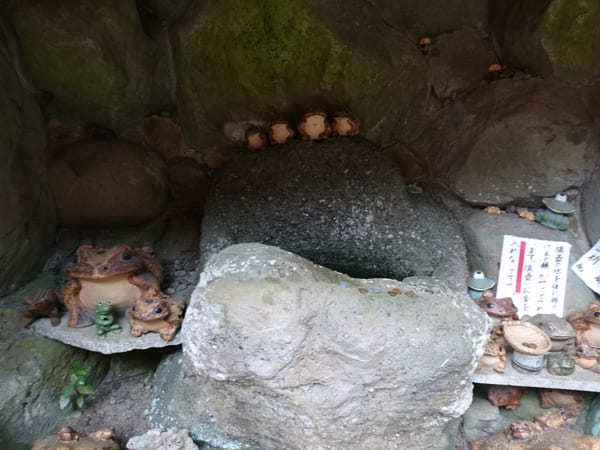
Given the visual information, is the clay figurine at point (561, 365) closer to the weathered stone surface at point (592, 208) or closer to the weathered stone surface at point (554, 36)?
the weathered stone surface at point (592, 208)

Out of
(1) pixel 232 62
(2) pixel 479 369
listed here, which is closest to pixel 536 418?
(2) pixel 479 369

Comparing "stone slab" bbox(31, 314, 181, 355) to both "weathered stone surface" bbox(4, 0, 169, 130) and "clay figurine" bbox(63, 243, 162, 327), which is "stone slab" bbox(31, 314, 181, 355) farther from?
"weathered stone surface" bbox(4, 0, 169, 130)

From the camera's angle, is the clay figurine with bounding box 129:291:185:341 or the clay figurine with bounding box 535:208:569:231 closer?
the clay figurine with bounding box 129:291:185:341

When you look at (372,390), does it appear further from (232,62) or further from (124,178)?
(124,178)

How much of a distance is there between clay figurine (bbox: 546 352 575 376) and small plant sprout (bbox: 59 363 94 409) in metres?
2.29

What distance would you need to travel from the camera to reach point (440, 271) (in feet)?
7.10

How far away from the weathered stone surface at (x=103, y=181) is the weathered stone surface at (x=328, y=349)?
1172mm

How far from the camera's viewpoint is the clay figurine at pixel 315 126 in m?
2.36

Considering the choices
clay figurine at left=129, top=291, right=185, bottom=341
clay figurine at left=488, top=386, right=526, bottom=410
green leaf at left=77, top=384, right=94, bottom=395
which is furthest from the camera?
clay figurine at left=488, top=386, right=526, bottom=410

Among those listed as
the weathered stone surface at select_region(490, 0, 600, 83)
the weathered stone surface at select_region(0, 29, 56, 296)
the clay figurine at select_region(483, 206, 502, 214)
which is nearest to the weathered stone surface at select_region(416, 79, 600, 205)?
the clay figurine at select_region(483, 206, 502, 214)

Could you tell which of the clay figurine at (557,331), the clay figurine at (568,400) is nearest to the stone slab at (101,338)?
the clay figurine at (557,331)

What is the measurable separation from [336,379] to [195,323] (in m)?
0.57

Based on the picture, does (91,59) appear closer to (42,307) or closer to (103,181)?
(103,181)

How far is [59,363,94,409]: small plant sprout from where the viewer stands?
7.03 ft
